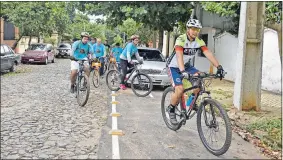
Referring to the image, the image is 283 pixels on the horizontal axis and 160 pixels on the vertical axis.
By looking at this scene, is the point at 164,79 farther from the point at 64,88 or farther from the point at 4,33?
the point at 4,33

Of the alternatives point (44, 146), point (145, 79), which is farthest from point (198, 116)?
point (145, 79)

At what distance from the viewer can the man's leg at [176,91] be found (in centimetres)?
417

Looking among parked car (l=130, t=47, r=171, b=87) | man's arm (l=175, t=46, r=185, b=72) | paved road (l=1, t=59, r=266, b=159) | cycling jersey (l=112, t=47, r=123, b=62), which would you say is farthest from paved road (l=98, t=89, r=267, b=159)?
parked car (l=130, t=47, r=171, b=87)

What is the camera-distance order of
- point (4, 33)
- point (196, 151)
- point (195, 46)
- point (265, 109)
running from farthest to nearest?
point (265, 109) → point (195, 46) → point (196, 151) → point (4, 33)

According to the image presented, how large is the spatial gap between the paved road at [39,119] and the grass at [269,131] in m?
3.37

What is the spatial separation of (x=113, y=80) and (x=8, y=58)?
7651 mm

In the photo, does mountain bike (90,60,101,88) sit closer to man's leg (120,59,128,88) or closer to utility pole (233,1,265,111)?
man's leg (120,59,128,88)

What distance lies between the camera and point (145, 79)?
9.03m

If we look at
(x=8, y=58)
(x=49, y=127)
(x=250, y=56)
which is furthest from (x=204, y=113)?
(x=250, y=56)

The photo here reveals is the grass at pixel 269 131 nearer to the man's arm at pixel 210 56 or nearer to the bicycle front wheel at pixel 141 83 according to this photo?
the man's arm at pixel 210 56

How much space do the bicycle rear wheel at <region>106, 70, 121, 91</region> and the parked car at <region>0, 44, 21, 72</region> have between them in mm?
7051

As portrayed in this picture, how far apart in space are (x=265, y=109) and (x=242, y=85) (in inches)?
48.3

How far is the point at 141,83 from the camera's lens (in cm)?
896

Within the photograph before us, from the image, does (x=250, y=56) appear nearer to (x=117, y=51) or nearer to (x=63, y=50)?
(x=117, y=51)
